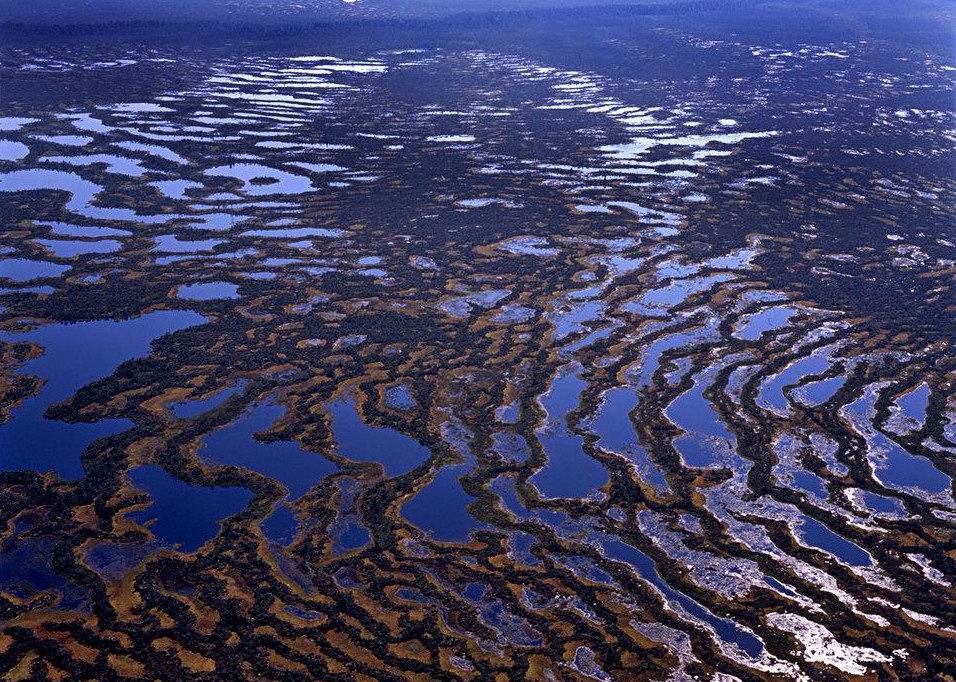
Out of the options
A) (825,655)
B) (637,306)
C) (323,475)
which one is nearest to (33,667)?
(323,475)

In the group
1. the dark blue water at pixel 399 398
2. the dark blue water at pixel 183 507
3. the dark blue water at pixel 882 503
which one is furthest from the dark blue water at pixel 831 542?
the dark blue water at pixel 183 507

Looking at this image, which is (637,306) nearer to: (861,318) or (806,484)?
(861,318)

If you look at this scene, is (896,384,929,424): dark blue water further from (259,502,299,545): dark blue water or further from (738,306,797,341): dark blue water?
(259,502,299,545): dark blue water

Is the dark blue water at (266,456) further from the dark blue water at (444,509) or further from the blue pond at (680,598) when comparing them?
the blue pond at (680,598)

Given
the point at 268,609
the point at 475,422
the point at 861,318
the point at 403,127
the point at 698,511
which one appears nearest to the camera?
the point at 268,609

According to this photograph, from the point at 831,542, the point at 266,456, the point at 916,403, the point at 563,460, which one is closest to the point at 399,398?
the point at 266,456
